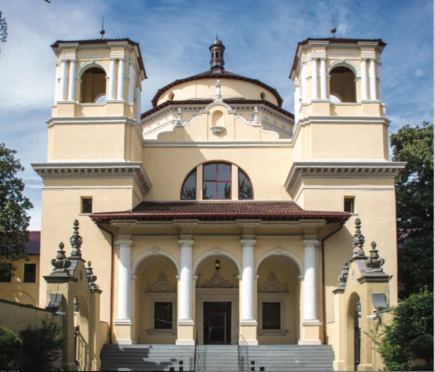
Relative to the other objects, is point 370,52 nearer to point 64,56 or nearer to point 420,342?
point 64,56

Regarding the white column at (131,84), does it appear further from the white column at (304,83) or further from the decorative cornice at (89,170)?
Result: the white column at (304,83)

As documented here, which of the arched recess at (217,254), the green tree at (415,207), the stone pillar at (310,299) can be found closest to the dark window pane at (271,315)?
the stone pillar at (310,299)

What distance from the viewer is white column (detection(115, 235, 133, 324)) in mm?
27438

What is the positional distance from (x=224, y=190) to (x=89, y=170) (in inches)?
266

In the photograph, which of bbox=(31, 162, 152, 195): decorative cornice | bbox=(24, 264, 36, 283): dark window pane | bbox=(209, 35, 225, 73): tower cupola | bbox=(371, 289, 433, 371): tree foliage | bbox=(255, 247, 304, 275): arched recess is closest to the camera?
bbox=(371, 289, 433, 371): tree foliage

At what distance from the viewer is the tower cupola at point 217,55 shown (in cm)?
4436

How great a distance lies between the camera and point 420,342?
15.2 m

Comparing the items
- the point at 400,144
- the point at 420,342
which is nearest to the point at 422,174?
the point at 400,144

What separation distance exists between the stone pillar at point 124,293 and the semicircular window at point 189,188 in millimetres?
4778

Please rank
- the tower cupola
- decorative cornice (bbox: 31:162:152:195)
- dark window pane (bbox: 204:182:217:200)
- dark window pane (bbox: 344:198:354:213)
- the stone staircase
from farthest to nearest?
the tower cupola
dark window pane (bbox: 204:182:217:200)
dark window pane (bbox: 344:198:354:213)
decorative cornice (bbox: 31:162:152:195)
the stone staircase

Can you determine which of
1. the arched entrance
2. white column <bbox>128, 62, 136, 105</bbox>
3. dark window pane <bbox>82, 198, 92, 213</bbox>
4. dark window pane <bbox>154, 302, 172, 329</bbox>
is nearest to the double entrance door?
the arched entrance

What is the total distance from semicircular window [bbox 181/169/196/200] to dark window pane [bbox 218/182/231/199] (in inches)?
50.7

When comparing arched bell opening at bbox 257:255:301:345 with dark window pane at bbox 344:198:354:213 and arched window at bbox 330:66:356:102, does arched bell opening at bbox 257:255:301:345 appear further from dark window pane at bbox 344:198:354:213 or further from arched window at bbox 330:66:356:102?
arched window at bbox 330:66:356:102

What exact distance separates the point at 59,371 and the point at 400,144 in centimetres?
2665
